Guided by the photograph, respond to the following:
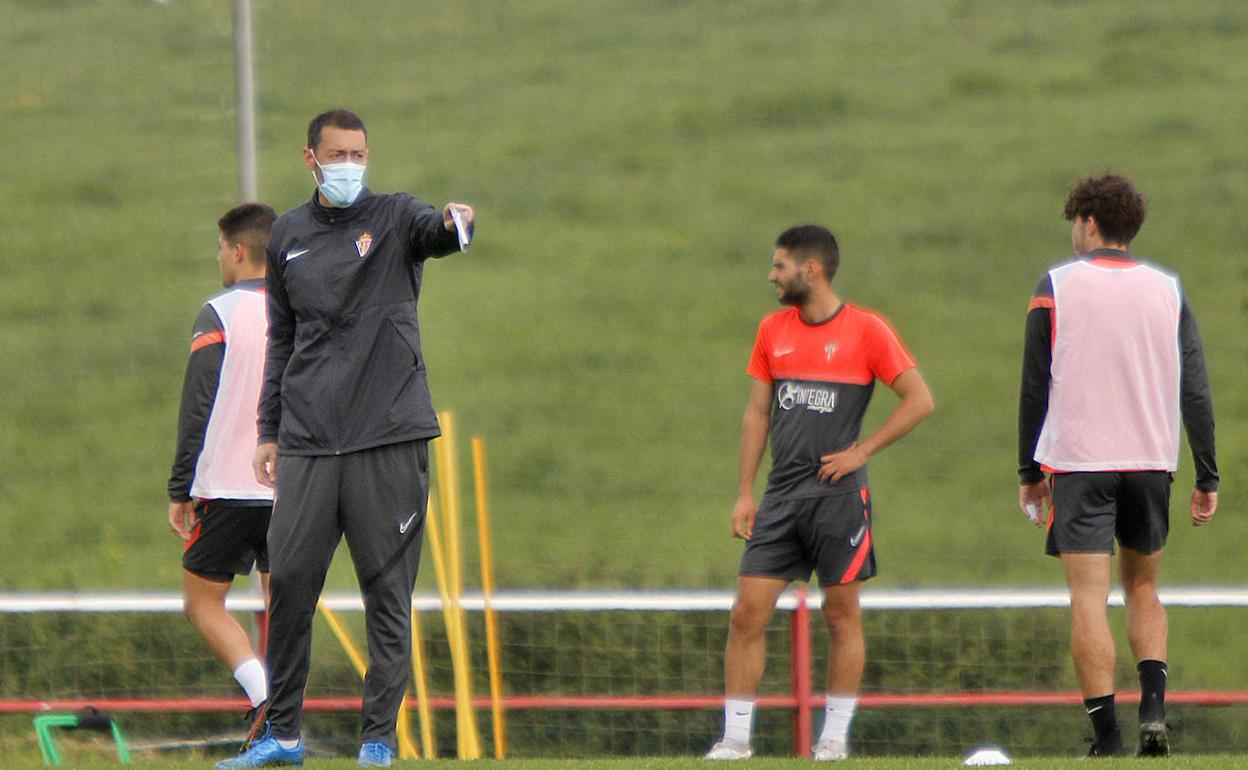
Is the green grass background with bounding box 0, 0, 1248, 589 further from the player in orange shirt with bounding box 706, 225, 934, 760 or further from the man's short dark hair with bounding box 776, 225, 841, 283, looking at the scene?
the man's short dark hair with bounding box 776, 225, 841, 283

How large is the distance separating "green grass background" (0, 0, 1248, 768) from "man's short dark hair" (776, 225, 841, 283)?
4.45 m

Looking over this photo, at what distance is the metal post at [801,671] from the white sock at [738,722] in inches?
55.2

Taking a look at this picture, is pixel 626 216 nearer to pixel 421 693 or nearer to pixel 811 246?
pixel 421 693

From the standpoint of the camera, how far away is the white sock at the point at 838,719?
234 inches

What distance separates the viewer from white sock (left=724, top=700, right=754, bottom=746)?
5859 mm

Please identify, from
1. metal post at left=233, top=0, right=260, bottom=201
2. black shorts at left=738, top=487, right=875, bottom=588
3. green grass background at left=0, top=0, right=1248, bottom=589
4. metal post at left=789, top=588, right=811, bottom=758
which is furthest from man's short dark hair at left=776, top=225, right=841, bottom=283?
green grass background at left=0, top=0, right=1248, bottom=589

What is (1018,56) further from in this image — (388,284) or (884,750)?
(388,284)

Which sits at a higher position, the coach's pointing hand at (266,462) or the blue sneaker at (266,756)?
the coach's pointing hand at (266,462)

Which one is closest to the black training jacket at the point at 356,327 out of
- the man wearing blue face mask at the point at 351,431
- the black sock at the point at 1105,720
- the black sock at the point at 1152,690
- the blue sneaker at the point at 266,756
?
the man wearing blue face mask at the point at 351,431

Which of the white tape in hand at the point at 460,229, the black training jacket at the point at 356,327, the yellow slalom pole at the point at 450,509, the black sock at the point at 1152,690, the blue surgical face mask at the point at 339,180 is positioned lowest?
the black sock at the point at 1152,690

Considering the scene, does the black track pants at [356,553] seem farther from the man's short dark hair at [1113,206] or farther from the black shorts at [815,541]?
the man's short dark hair at [1113,206]

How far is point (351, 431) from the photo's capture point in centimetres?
479

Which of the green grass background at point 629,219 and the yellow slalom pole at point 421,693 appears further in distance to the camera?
the green grass background at point 629,219

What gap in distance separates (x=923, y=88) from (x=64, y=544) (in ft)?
36.7
